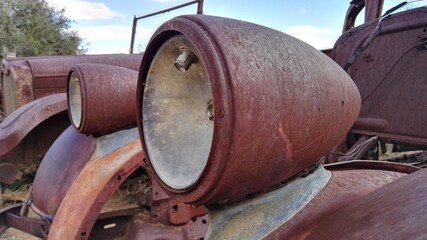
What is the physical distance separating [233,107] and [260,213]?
305 mm

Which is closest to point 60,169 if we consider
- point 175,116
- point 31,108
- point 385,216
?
point 175,116

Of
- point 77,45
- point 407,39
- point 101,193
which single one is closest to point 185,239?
point 101,193

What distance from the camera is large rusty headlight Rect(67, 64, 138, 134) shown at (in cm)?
152

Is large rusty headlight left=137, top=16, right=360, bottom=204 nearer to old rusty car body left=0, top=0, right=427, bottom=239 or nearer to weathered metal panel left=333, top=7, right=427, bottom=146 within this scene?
old rusty car body left=0, top=0, right=427, bottom=239

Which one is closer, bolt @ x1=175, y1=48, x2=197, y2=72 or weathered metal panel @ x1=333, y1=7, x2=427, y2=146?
bolt @ x1=175, y1=48, x2=197, y2=72

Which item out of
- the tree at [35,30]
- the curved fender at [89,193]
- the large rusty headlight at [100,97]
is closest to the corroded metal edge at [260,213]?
the curved fender at [89,193]

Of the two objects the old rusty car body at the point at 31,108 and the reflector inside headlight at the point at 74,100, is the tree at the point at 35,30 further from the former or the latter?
the reflector inside headlight at the point at 74,100

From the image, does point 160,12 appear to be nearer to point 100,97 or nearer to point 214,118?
point 100,97

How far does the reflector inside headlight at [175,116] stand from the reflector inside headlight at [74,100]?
82 centimetres

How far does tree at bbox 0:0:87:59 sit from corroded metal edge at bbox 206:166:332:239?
1753 centimetres

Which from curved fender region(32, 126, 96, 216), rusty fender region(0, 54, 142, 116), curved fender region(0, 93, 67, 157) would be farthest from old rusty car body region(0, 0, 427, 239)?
rusty fender region(0, 54, 142, 116)

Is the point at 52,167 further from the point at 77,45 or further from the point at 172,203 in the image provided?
the point at 77,45

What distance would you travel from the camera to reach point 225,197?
0.76 meters

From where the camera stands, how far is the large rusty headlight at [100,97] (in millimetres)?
1521
